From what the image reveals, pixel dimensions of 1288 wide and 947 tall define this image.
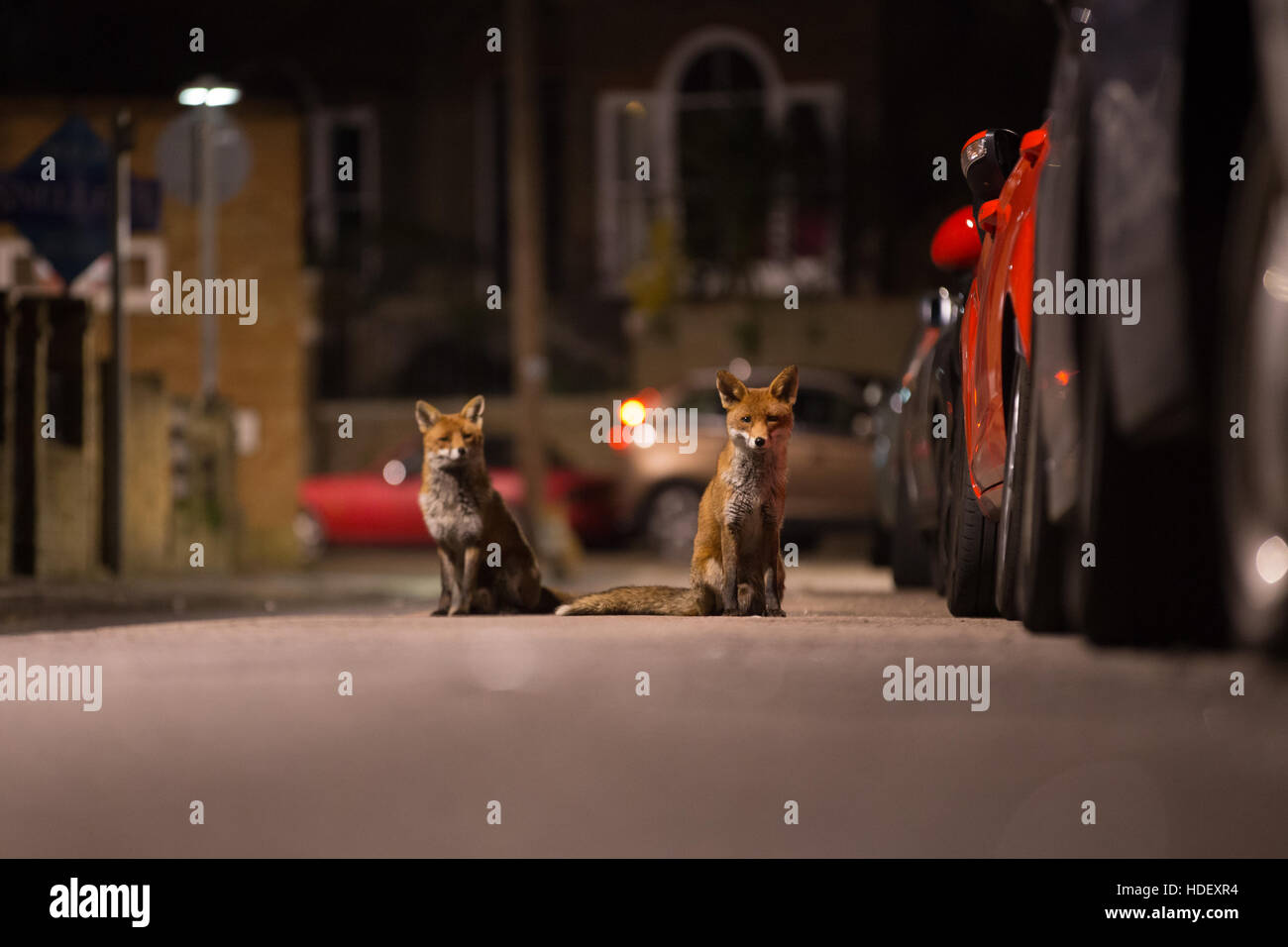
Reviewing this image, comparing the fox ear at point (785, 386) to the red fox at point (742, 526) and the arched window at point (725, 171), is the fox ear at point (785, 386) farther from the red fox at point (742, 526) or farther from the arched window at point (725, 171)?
the arched window at point (725, 171)

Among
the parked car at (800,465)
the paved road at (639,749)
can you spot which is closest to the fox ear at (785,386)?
the paved road at (639,749)

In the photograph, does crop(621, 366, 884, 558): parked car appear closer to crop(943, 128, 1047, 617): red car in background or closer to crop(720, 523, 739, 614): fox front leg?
crop(720, 523, 739, 614): fox front leg

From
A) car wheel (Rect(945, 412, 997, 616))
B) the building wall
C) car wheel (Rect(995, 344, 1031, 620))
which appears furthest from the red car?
car wheel (Rect(995, 344, 1031, 620))

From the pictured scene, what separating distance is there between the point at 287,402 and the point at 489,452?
11.2 feet

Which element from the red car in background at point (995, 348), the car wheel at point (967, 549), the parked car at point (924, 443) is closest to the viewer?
the red car in background at point (995, 348)

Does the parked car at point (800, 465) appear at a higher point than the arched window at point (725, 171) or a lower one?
lower

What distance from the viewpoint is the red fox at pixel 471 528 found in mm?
4973

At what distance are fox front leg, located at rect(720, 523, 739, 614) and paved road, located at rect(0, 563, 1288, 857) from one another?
2.7 inches

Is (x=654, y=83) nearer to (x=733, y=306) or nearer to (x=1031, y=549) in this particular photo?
(x=733, y=306)

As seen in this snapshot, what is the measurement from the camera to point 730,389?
14.4 feet

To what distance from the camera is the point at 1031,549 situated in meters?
3.20

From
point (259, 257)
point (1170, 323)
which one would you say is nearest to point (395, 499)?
point (259, 257)

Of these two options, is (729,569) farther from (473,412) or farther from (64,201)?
(64,201)

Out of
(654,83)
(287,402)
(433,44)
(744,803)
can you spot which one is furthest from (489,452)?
(744,803)
